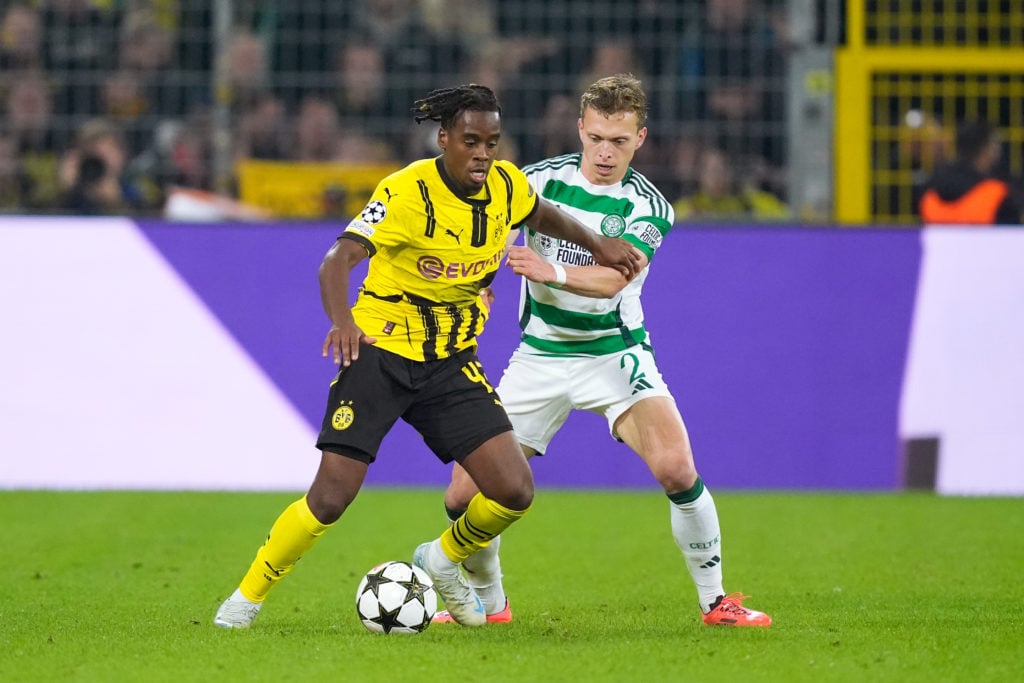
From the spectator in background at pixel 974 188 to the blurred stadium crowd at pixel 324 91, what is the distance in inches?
45.9

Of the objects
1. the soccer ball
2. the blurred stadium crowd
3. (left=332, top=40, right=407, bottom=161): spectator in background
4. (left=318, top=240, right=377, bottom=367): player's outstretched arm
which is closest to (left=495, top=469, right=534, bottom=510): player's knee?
the soccer ball

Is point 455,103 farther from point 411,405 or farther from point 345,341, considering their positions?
point 411,405

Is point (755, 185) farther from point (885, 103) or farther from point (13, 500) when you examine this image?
point (13, 500)

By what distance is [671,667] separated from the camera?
5.30 m

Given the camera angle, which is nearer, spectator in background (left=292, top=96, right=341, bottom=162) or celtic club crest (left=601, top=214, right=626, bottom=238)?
celtic club crest (left=601, top=214, right=626, bottom=238)

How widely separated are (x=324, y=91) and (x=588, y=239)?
6.40m

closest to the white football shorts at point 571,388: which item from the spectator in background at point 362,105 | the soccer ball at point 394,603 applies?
the soccer ball at point 394,603

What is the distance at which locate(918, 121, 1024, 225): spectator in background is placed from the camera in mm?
11141

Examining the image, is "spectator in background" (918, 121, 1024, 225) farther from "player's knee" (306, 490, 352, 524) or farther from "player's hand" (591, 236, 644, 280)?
"player's knee" (306, 490, 352, 524)

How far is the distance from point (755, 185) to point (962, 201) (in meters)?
1.50

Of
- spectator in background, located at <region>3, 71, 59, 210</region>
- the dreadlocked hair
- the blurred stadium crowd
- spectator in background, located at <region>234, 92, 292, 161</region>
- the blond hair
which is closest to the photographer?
the dreadlocked hair

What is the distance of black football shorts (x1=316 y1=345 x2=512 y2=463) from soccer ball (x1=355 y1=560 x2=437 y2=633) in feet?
1.56

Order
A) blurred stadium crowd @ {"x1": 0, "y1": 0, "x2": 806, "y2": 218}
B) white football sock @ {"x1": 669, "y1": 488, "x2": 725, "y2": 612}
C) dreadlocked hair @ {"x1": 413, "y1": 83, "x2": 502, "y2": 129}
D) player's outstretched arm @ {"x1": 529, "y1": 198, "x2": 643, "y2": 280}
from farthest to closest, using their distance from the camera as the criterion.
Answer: blurred stadium crowd @ {"x1": 0, "y1": 0, "x2": 806, "y2": 218}
white football sock @ {"x1": 669, "y1": 488, "x2": 725, "y2": 612}
player's outstretched arm @ {"x1": 529, "y1": 198, "x2": 643, "y2": 280}
dreadlocked hair @ {"x1": 413, "y1": 83, "x2": 502, "y2": 129}

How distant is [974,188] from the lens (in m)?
11.2
